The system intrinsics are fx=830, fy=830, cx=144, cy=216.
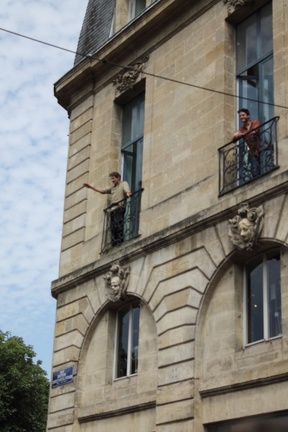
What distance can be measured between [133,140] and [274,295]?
6.52 m

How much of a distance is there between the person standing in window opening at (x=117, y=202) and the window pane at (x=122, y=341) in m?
1.61

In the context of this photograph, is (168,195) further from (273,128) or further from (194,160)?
(273,128)

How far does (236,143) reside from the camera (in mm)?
15867

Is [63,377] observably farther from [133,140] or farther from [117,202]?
[133,140]

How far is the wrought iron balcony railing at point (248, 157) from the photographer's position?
15.0 m

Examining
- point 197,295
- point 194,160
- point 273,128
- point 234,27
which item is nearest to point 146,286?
point 197,295

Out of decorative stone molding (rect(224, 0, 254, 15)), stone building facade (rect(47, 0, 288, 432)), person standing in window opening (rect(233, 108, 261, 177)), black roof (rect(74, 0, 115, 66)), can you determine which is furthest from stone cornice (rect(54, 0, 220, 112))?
person standing in window opening (rect(233, 108, 261, 177))

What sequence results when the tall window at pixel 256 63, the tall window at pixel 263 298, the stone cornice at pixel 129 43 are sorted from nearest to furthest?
the tall window at pixel 263 298 < the tall window at pixel 256 63 < the stone cornice at pixel 129 43

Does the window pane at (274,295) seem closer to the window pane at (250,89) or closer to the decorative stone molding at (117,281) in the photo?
the window pane at (250,89)

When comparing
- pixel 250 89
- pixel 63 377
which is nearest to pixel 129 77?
pixel 250 89

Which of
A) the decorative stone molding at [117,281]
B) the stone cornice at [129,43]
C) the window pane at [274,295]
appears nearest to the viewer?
the window pane at [274,295]

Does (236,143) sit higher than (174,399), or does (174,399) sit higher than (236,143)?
(236,143)

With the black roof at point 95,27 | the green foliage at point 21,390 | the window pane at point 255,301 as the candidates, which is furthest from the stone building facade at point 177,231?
the green foliage at point 21,390

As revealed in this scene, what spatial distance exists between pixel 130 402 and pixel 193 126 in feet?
18.5
